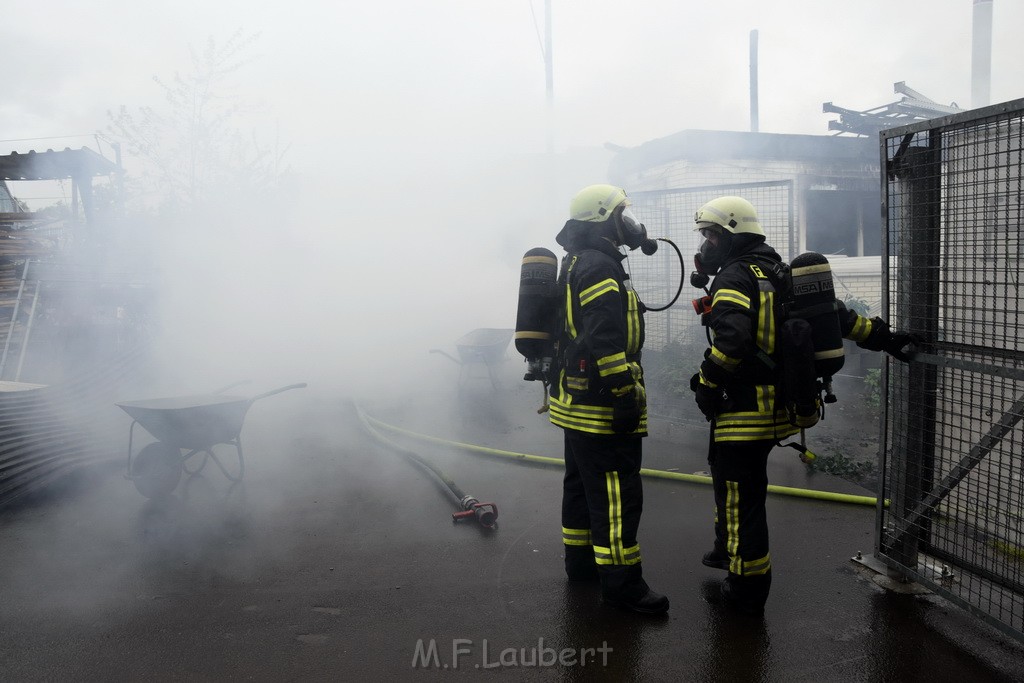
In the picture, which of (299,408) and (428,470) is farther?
(299,408)

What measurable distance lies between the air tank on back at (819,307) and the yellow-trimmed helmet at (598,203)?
911 mm

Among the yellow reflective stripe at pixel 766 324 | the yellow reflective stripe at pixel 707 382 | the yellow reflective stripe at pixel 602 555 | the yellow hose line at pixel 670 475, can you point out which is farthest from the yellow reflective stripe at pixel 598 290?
the yellow hose line at pixel 670 475

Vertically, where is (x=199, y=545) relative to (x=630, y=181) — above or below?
below

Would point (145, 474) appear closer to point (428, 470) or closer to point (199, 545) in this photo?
point (199, 545)

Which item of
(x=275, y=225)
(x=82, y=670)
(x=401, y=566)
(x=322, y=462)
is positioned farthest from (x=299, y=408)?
(x=82, y=670)

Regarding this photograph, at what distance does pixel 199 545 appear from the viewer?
13.9 feet

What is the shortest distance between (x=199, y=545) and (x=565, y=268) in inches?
114

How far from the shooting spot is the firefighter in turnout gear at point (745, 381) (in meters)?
3.05

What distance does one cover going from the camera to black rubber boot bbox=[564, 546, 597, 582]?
359 centimetres

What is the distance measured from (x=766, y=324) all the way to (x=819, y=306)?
25 cm

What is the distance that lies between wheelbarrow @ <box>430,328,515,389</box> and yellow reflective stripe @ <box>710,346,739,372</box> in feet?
20.0

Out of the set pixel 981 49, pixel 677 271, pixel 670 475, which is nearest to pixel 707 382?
pixel 670 475

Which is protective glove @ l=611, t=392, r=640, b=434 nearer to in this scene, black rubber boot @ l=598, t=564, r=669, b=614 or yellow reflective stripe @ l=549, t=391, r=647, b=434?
yellow reflective stripe @ l=549, t=391, r=647, b=434

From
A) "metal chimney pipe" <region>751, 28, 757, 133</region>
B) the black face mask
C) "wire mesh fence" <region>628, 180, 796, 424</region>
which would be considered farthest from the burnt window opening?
"metal chimney pipe" <region>751, 28, 757, 133</region>
